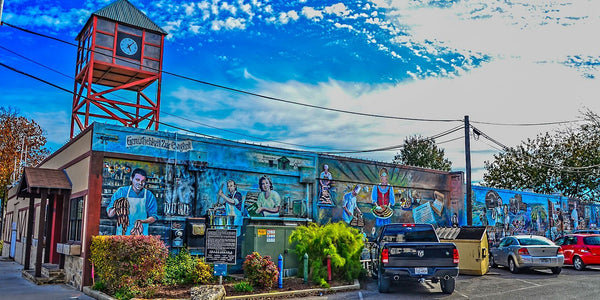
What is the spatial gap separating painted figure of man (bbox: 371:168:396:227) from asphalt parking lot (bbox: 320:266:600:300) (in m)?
5.77

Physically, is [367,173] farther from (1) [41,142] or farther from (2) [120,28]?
(1) [41,142]

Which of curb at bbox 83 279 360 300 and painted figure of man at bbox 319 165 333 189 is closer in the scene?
curb at bbox 83 279 360 300

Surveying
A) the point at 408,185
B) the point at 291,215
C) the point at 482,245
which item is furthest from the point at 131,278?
the point at 408,185

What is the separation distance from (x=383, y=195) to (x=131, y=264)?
1378 cm

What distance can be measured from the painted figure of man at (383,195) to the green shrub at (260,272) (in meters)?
10.3

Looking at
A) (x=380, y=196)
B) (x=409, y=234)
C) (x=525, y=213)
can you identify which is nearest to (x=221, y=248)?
(x=409, y=234)

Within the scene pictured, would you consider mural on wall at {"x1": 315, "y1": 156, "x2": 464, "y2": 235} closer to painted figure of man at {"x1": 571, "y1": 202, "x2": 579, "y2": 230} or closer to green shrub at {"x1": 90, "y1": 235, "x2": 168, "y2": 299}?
green shrub at {"x1": 90, "y1": 235, "x2": 168, "y2": 299}

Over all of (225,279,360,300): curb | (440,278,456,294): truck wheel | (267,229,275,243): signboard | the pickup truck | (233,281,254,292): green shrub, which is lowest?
(225,279,360,300): curb

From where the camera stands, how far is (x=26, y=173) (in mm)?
16781

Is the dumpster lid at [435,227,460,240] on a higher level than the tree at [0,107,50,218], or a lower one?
lower

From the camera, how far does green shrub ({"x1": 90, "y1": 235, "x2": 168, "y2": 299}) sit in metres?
12.9

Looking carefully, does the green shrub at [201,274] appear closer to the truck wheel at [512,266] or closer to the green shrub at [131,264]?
the green shrub at [131,264]

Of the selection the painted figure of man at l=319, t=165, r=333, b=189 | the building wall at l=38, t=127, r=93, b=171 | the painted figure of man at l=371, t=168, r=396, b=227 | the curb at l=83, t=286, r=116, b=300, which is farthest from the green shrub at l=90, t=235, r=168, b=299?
the painted figure of man at l=371, t=168, r=396, b=227

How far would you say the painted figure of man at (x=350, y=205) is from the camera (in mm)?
22141
